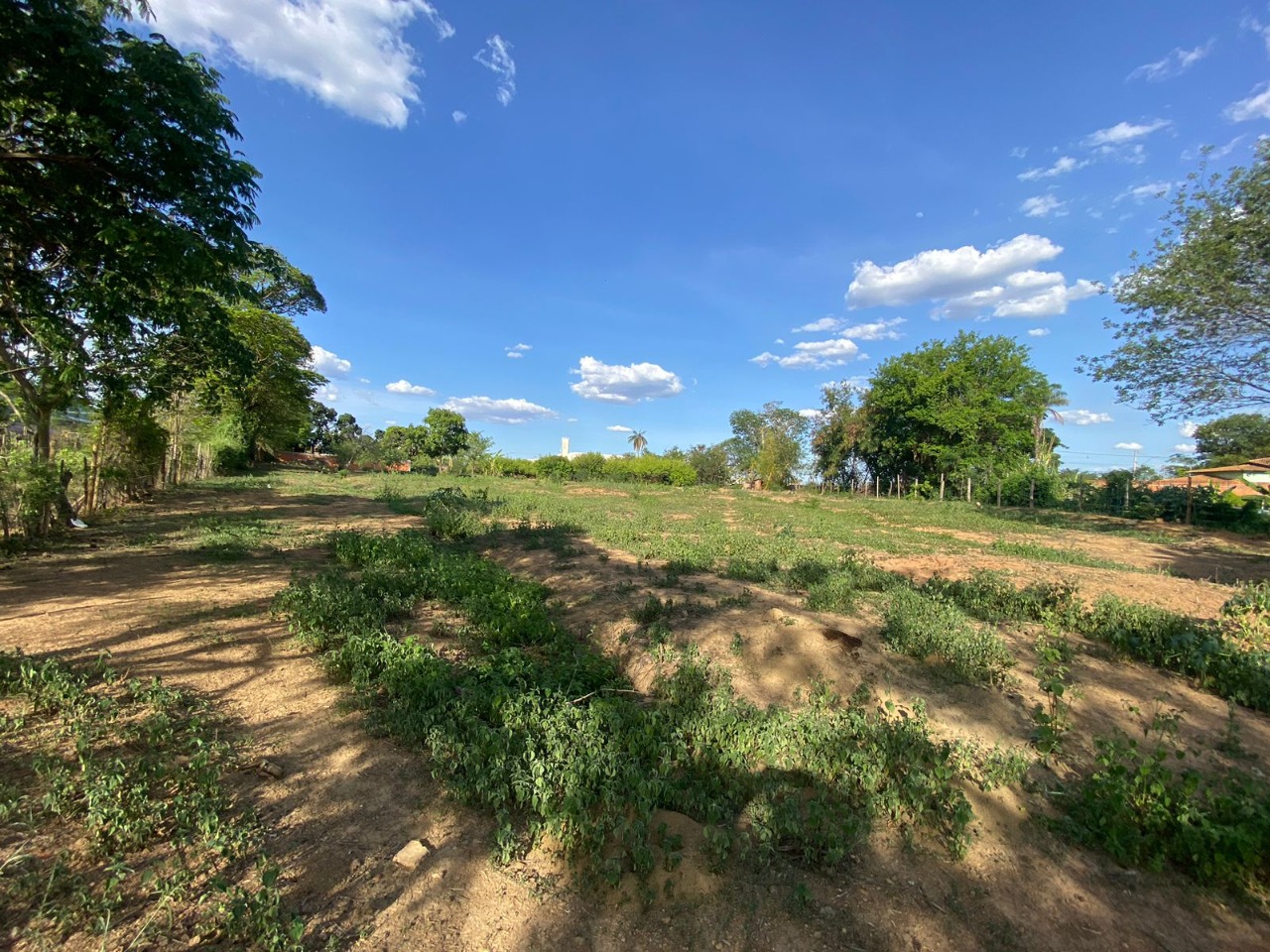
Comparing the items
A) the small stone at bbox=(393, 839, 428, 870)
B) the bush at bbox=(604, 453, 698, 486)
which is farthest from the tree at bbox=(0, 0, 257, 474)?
the bush at bbox=(604, 453, 698, 486)

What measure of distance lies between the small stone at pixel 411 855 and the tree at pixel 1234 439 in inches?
730

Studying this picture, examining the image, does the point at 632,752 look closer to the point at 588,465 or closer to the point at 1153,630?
→ the point at 1153,630

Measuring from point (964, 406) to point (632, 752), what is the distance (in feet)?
108

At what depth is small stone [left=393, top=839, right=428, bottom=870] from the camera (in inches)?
90.4

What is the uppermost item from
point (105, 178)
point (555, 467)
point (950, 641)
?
point (105, 178)

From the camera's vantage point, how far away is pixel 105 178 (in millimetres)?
4930

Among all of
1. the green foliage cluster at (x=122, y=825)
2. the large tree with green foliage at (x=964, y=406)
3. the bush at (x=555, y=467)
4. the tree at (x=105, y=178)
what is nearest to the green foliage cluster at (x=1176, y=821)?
the green foliage cluster at (x=122, y=825)

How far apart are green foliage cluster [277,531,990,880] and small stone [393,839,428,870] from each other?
32cm

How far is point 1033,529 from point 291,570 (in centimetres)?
1731

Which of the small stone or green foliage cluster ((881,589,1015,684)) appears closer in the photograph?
the small stone

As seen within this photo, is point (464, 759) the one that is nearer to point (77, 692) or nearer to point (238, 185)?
point (77, 692)

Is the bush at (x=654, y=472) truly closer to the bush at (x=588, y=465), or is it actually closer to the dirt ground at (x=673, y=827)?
the bush at (x=588, y=465)

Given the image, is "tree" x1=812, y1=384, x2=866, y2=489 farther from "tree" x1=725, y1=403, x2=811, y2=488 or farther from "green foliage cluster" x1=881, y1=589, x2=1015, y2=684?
"green foliage cluster" x1=881, y1=589, x2=1015, y2=684

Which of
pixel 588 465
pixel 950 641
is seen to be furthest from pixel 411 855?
pixel 588 465
